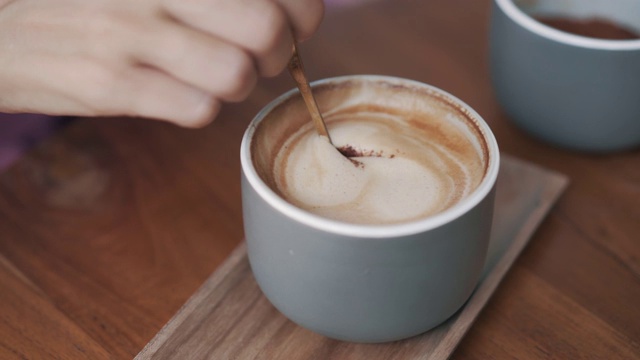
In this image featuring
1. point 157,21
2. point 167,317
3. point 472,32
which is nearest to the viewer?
point 157,21

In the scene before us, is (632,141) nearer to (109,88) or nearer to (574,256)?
(574,256)

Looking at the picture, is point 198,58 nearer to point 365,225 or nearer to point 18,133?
point 365,225

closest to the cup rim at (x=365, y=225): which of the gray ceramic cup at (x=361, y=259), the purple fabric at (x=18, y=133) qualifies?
the gray ceramic cup at (x=361, y=259)

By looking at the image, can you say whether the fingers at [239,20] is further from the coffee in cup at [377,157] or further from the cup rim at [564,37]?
the cup rim at [564,37]

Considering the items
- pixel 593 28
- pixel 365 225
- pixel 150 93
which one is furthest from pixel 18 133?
pixel 593 28


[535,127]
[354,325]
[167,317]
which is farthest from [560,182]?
[167,317]

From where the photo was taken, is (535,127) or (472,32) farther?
(472,32)

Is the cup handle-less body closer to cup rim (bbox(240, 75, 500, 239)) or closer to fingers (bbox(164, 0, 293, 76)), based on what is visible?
cup rim (bbox(240, 75, 500, 239))
